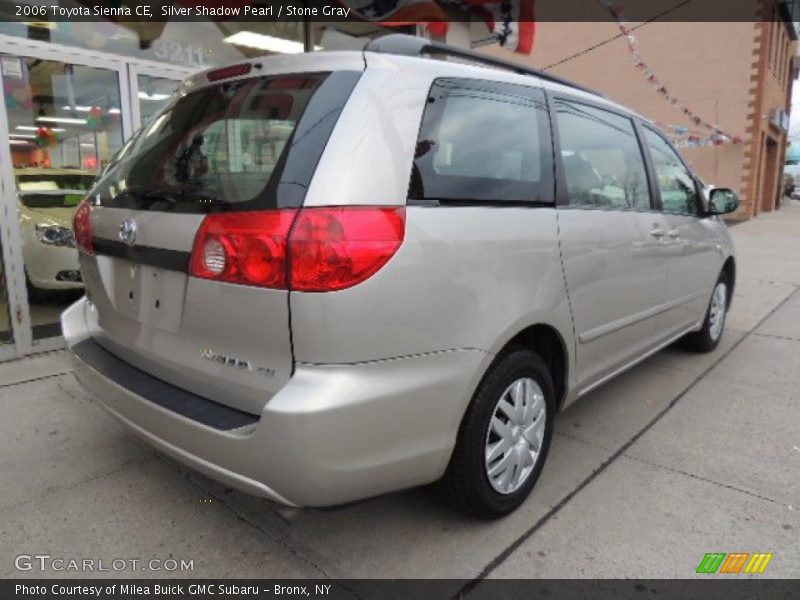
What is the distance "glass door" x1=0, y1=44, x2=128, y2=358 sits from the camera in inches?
171

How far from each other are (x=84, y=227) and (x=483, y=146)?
1.60 metres

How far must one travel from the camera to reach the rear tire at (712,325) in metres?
4.48

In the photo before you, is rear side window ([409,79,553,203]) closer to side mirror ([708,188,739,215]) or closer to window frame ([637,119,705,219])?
window frame ([637,119,705,219])

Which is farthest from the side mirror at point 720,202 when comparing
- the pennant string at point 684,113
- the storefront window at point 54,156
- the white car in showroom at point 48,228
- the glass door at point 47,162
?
the pennant string at point 684,113

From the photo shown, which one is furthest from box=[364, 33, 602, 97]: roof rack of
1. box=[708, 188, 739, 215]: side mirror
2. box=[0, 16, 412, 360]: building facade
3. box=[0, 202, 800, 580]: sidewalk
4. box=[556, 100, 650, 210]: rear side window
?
box=[0, 16, 412, 360]: building facade

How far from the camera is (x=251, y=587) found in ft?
6.54

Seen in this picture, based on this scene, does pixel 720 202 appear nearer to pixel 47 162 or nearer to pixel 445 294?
pixel 445 294

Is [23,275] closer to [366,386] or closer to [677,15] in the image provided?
[366,386]

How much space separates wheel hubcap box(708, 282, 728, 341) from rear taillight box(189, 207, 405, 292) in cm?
361

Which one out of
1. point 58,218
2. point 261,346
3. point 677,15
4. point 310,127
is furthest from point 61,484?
point 677,15

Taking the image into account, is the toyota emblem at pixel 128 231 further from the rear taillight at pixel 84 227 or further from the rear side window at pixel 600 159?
the rear side window at pixel 600 159

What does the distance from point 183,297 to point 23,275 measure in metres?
3.24

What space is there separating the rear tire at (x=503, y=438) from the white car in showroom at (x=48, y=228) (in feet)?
13.8

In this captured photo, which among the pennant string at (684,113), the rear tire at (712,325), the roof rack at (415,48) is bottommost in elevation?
the rear tire at (712,325)
